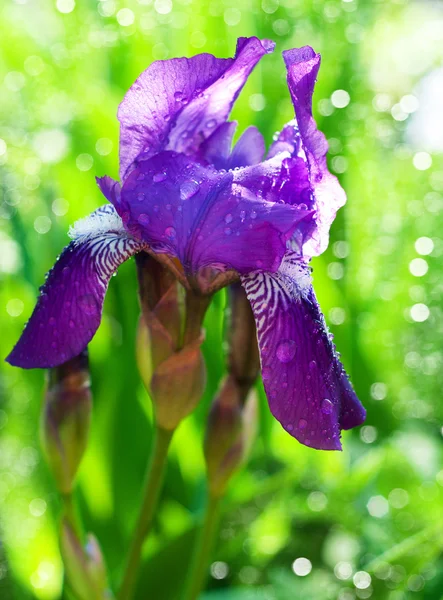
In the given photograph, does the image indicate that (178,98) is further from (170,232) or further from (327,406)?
(327,406)

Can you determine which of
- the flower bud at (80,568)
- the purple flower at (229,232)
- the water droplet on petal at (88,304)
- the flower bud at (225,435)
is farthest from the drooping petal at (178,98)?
the flower bud at (80,568)

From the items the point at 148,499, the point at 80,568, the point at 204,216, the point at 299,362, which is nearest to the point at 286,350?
the point at 299,362

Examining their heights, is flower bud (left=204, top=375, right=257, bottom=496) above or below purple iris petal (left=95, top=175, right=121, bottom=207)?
below

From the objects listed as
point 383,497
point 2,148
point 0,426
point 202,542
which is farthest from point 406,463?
point 2,148

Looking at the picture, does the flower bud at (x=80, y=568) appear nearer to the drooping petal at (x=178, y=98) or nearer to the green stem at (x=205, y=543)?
the green stem at (x=205, y=543)

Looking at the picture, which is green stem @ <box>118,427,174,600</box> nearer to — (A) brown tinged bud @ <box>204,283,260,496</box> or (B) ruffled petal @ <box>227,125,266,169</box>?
(A) brown tinged bud @ <box>204,283,260,496</box>

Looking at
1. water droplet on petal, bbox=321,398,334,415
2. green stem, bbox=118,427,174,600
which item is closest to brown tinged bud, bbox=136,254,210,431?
green stem, bbox=118,427,174,600
